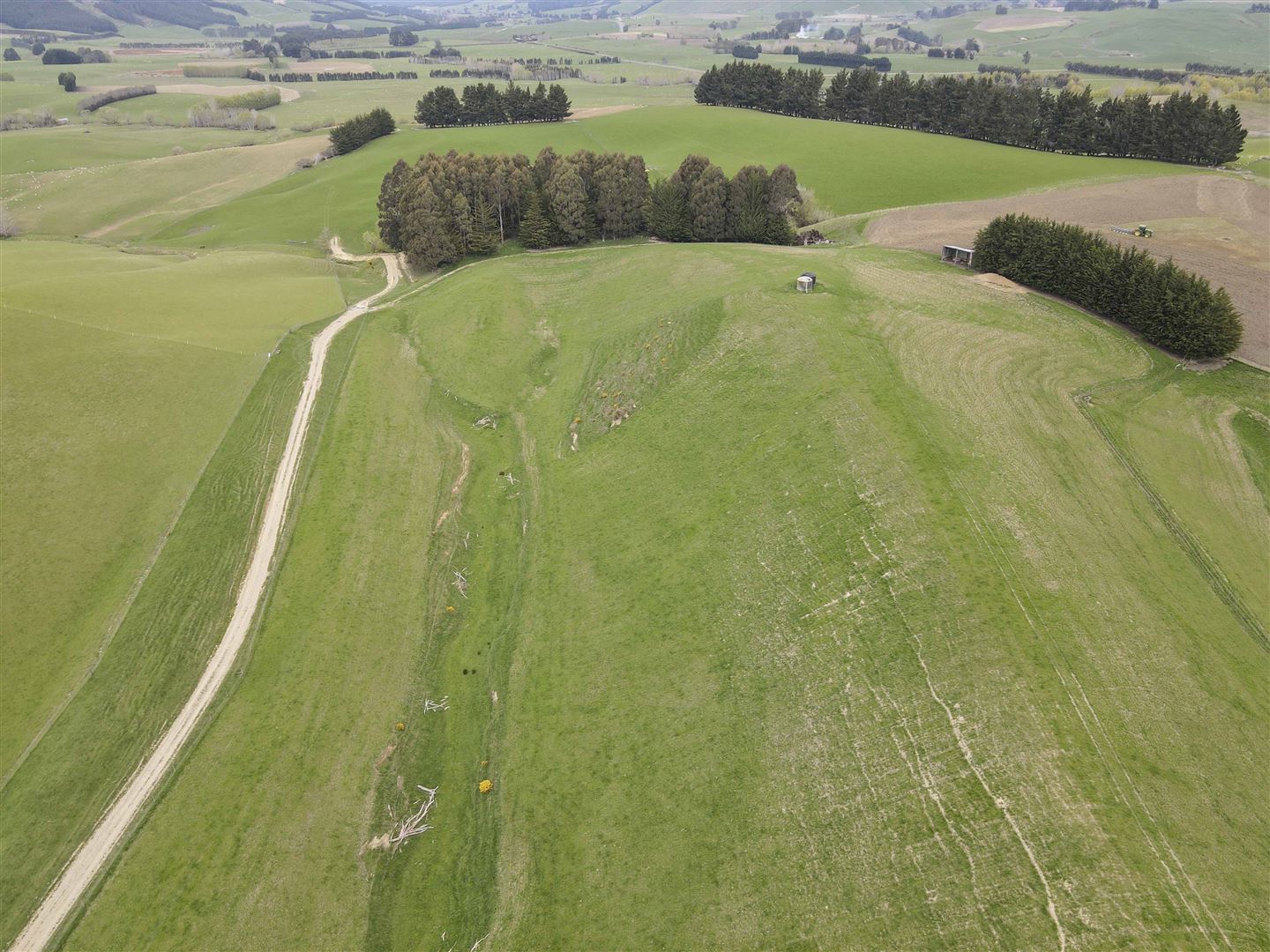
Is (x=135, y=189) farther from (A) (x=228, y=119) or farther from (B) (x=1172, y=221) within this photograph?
(B) (x=1172, y=221)

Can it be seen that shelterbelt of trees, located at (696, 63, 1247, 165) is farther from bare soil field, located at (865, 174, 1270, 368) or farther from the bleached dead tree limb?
the bleached dead tree limb

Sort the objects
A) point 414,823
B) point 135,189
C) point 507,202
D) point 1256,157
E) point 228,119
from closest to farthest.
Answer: point 414,823 → point 507,202 → point 1256,157 → point 135,189 → point 228,119

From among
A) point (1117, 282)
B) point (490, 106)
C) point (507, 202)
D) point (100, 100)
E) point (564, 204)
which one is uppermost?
point (100, 100)

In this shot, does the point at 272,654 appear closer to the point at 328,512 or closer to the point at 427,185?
the point at 328,512

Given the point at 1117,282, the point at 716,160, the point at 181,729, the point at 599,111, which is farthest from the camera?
the point at 599,111

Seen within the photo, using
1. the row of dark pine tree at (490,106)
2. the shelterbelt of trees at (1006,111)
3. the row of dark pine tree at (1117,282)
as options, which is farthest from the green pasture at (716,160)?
the row of dark pine tree at (1117,282)

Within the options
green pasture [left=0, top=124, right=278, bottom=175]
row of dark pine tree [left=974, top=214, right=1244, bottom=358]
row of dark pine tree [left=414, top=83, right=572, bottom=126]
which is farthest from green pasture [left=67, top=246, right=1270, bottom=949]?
green pasture [left=0, top=124, right=278, bottom=175]

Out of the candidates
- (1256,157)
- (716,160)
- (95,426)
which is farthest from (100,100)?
(1256,157)
